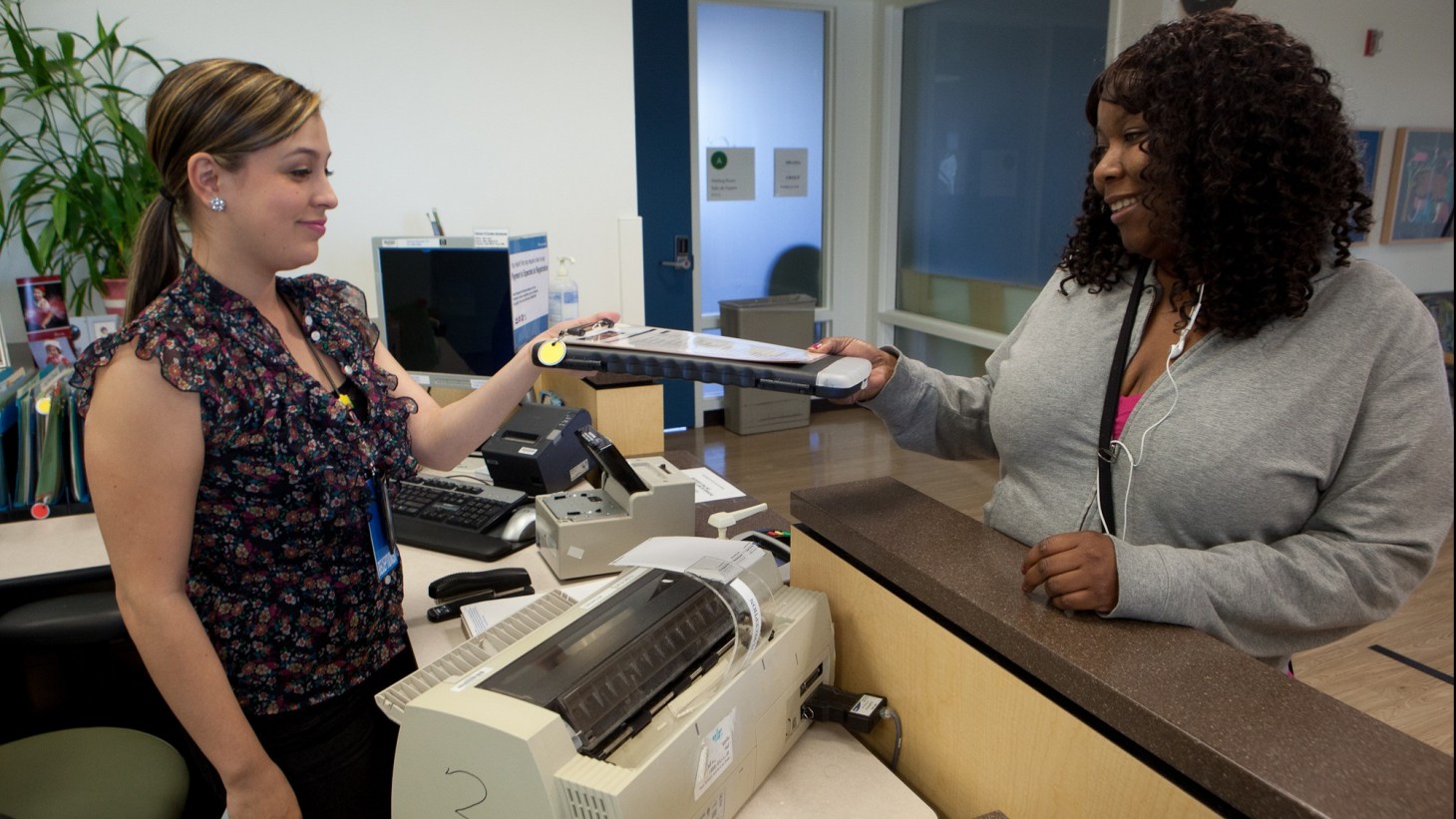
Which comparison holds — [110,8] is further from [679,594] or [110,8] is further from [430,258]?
[679,594]

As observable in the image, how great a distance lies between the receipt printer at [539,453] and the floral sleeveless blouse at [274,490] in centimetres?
58

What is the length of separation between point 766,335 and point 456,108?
7.31 feet

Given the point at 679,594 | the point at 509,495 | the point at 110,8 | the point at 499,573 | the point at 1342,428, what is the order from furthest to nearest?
the point at 110,8, the point at 509,495, the point at 499,573, the point at 679,594, the point at 1342,428

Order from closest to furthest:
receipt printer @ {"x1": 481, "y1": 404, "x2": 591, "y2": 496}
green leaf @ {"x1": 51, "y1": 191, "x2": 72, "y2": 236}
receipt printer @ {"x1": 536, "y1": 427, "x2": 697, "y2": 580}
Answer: receipt printer @ {"x1": 536, "y1": 427, "x2": 697, "y2": 580}, receipt printer @ {"x1": 481, "y1": 404, "x2": 591, "y2": 496}, green leaf @ {"x1": 51, "y1": 191, "x2": 72, "y2": 236}

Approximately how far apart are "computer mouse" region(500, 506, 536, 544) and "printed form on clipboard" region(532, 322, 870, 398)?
1.86 ft

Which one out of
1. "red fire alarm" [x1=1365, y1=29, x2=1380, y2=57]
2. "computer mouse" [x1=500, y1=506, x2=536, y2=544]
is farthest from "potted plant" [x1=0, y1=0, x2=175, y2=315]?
"red fire alarm" [x1=1365, y1=29, x2=1380, y2=57]

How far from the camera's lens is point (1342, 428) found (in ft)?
3.16

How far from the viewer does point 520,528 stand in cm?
178

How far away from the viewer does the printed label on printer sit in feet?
3.02

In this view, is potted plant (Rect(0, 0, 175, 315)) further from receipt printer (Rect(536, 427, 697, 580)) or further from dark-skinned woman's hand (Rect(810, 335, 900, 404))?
dark-skinned woman's hand (Rect(810, 335, 900, 404))

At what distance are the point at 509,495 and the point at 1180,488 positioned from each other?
4.27ft

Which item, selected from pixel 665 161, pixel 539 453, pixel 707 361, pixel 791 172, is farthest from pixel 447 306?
pixel 791 172

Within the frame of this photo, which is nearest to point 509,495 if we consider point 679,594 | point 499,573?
point 499,573

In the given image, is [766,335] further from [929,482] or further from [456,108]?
[456,108]
